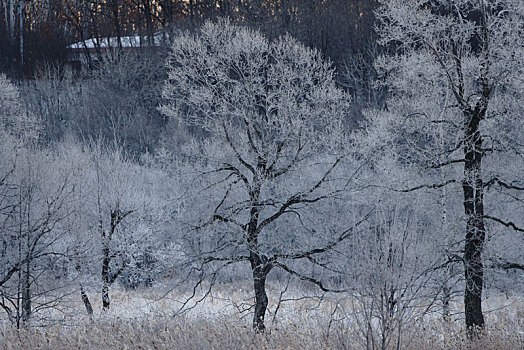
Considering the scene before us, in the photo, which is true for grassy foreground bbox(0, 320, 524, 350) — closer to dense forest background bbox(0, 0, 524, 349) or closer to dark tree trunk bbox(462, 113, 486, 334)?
dense forest background bbox(0, 0, 524, 349)

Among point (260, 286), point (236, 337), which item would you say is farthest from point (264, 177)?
point (236, 337)

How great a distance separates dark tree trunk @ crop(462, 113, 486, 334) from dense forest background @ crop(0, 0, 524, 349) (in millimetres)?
53

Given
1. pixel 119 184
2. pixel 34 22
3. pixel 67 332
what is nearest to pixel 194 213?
Result: pixel 119 184

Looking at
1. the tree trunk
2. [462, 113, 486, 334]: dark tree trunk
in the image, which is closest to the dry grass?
[462, 113, 486, 334]: dark tree trunk

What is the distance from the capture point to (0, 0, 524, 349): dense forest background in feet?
31.6

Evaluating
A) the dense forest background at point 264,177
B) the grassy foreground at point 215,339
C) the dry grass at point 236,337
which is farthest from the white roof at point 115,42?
the grassy foreground at point 215,339

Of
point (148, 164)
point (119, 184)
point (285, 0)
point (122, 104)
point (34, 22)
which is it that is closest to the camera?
point (119, 184)

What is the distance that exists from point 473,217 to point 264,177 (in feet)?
13.4

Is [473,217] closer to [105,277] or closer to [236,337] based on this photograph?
[236,337]

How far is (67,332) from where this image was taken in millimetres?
12180

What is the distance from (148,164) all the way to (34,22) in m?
25.8

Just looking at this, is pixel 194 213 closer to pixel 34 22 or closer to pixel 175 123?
pixel 175 123

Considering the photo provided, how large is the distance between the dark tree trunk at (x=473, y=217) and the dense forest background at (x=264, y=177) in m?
0.05

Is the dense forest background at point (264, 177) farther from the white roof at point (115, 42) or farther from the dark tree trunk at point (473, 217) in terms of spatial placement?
the white roof at point (115, 42)
